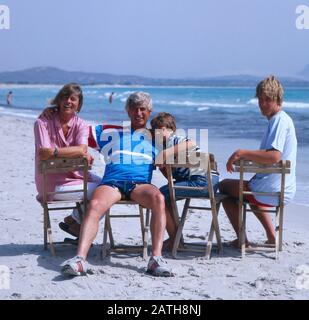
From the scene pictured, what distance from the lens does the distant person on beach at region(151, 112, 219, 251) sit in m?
4.93

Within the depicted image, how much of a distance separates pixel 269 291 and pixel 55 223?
250cm

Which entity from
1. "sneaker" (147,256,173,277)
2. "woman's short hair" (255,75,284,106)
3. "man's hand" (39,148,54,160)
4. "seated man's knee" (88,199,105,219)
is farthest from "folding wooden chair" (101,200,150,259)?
"woman's short hair" (255,75,284,106)

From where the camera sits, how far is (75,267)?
4.48 metres

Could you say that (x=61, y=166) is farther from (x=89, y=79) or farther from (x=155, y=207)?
(x=89, y=79)

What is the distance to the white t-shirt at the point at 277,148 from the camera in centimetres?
492

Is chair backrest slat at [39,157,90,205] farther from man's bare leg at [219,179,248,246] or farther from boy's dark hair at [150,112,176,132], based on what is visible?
man's bare leg at [219,179,248,246]

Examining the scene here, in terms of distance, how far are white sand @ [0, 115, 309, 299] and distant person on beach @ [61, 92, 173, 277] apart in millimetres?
270

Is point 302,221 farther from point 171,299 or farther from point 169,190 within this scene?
point 171,299

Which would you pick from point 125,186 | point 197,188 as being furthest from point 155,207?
point 197,188
